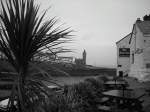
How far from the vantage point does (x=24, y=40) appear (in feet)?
7.51

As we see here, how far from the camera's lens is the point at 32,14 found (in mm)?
2383

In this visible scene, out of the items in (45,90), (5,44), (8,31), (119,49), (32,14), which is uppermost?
(119,49)

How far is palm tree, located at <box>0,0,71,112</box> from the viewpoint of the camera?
2.29 m

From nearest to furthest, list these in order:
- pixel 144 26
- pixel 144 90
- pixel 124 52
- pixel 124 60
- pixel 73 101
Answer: pixel 73 101 < pixel 144 90 < pixel 144 26 < pixel 124 60 < pixel 124 52

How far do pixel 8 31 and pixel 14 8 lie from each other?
1.25ft

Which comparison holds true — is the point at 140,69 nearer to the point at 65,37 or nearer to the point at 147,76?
the point at 147,76

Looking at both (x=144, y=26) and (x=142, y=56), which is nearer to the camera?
(x=142, y=56)

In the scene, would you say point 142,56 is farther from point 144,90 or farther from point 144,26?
point 144,90

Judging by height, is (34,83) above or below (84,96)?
above

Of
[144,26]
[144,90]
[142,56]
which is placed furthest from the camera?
[144,26]

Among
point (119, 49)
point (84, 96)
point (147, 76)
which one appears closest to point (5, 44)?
point (84, 96)

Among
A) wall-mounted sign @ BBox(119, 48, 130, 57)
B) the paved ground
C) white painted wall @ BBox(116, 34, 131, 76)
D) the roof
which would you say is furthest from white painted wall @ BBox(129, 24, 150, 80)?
wall-mounted sign @ BBox(119, 48, 130, 57)

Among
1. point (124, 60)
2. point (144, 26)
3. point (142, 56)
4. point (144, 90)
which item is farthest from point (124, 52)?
point (144, 90)

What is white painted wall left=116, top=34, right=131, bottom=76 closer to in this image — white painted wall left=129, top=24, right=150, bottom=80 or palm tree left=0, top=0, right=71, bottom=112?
white painted wall left=129, top=24, right=150, bottom=80
